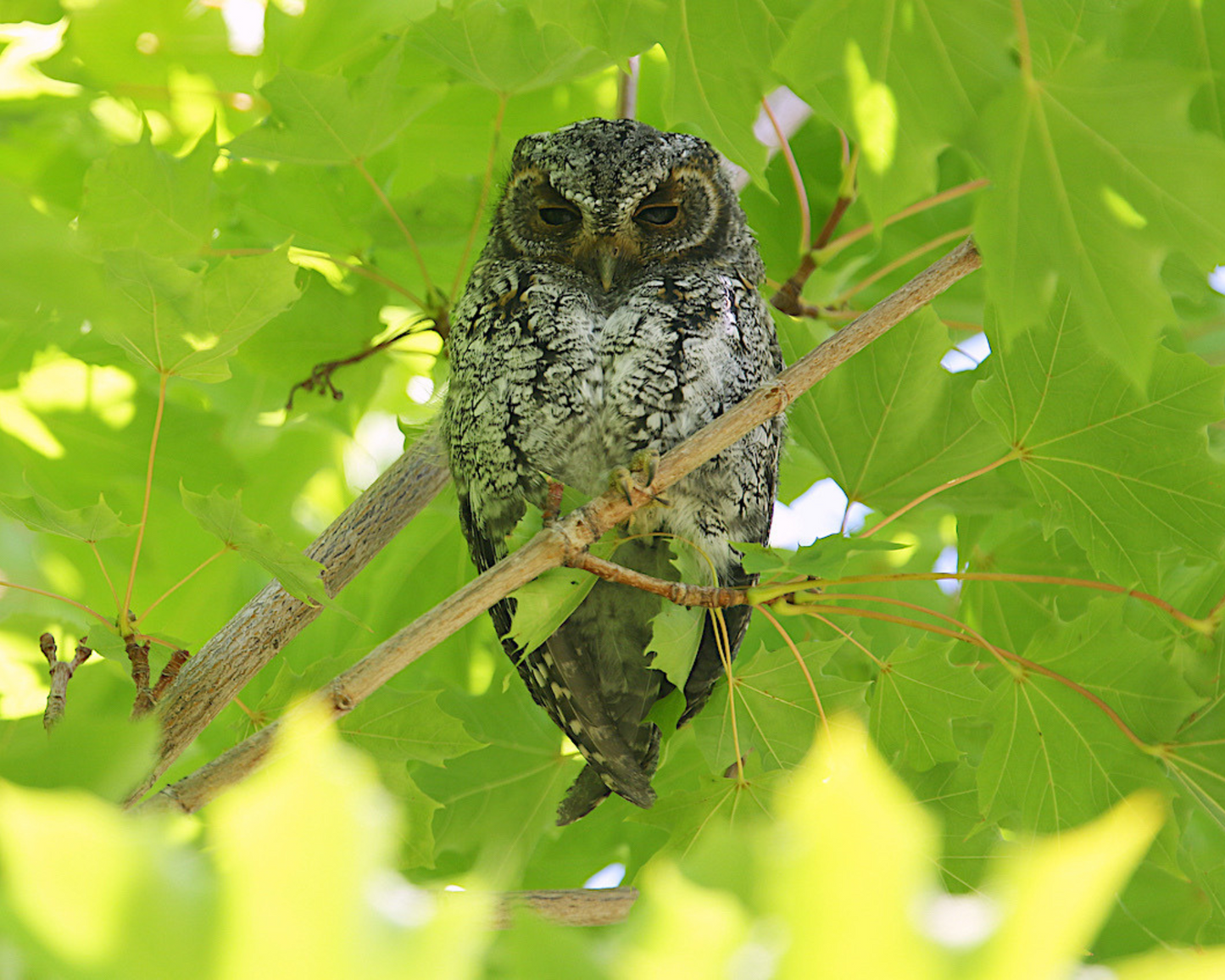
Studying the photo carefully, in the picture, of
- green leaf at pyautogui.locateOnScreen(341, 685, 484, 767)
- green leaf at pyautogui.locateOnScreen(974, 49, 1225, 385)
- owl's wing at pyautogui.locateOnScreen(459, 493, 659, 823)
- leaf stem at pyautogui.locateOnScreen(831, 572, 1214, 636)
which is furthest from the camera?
owl's wing at pyautogui.locateOnScreen(459, 493, 659, 823)

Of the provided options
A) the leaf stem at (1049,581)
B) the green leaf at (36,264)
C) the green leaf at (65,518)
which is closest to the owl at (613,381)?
the leaf stem at (1049,581)

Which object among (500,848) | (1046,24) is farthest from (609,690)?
(1046,24)

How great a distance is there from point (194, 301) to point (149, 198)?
634mm

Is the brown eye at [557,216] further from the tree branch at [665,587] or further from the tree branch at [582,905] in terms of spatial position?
the tree branch at [582,905]

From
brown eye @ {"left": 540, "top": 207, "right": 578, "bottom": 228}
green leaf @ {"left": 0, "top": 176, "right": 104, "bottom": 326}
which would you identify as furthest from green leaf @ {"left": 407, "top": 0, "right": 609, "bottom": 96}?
green leaf @ {"left": 0, "top": 176, "right": 104, "bottom": 326}

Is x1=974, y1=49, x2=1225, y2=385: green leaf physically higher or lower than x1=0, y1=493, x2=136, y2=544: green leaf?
higher

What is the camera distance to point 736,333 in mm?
1858

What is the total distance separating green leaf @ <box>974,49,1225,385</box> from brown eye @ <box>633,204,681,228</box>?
0.96 m

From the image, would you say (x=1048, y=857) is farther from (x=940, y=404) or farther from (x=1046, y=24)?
(x=940, y=404)

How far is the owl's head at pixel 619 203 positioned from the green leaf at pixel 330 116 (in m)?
0.27

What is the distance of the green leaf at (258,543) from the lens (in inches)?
52.1

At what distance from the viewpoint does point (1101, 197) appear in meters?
1.02

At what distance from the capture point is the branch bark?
1.29 metres

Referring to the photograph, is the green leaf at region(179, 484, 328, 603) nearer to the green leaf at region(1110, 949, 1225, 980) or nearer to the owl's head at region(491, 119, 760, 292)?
the owl's head at region(491, 119, 760, 292)
